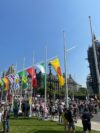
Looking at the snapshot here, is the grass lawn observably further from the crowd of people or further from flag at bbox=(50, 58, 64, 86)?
flag at bbox=(50, 58, 64, 86)

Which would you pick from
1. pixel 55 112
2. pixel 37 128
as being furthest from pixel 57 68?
pixel 37 128

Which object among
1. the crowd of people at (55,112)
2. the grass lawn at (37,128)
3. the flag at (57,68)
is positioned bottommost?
the grass lawn at (37,128)

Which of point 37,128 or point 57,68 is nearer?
point 37,128

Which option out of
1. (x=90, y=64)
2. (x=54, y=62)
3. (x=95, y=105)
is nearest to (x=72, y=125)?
(x=54, y=62)

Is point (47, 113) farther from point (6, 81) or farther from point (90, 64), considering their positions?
point (90, 64)

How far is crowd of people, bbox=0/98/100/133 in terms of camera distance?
17725 mm

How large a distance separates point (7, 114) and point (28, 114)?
16127mm

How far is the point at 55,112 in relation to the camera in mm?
33062

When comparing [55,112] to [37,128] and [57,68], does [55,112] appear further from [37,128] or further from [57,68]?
[37,128]

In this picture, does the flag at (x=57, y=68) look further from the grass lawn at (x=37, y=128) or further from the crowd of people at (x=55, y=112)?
the grass lawn at (x=37, y=128)

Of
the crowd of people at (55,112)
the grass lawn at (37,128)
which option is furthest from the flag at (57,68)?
the grass lawn at (37,128)

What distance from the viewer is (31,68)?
3497cm

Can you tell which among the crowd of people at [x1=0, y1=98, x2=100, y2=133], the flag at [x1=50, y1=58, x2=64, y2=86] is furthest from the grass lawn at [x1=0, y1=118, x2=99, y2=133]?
the flag at [x1=50, y1=58, x2=64, y2=86]

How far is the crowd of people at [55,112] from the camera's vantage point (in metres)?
17.7
